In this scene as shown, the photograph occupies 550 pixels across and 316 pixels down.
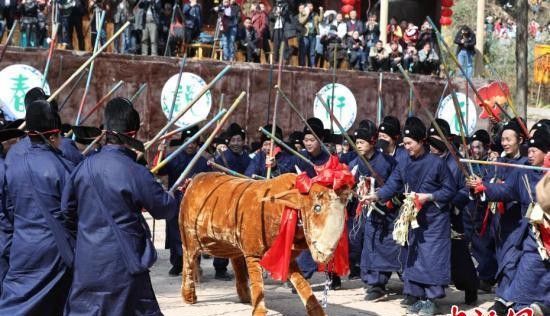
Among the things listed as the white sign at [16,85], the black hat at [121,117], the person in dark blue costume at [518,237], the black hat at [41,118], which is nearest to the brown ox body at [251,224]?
the person in dark blue costume at [518,237]

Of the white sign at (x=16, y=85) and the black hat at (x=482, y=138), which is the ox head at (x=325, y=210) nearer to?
the black hat at (x=482, y=138)

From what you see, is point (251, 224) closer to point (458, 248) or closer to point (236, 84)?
point (458, 248)

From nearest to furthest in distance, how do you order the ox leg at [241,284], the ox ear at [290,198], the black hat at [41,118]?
the black hat at [41,118] → the ox ear at [290,198] → the ox leg at [241,284]

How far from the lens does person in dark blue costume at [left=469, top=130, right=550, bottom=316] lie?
767 cm

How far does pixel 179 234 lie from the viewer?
10055 mm

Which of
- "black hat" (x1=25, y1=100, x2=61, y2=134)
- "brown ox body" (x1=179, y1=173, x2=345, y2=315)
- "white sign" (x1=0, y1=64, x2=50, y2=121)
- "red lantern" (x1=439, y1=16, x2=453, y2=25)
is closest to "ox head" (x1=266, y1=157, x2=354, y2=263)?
"brown ox body" (x1=179, y1=173, x2=345, y2=315)

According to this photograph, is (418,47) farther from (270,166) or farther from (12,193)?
(12,193)

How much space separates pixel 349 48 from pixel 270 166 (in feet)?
34.0

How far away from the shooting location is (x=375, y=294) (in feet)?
31.1

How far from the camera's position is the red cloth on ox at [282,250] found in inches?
297

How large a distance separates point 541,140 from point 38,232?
13.5ft

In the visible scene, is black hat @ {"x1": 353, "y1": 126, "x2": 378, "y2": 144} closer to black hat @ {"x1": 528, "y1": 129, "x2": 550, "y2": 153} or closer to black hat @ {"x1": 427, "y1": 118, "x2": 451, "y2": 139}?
black hat @ {"x1": 427, "y1": 118, "x2": 451, "y2": 139}

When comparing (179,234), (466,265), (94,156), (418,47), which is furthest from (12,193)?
(418,47)

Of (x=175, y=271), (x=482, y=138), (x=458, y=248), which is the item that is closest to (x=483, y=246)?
(x=458, y=248)
